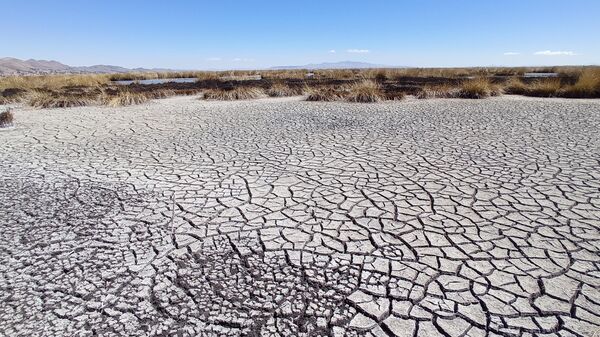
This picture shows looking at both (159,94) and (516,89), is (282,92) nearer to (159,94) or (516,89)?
(159,94)

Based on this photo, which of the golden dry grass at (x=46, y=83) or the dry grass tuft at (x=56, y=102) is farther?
the golden dry grass at (x=46, y=83)

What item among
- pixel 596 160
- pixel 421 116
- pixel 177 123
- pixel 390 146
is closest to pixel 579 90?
pixel 421 116

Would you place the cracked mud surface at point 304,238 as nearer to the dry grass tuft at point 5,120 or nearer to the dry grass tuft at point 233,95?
the dry grass tuft at point 5,120

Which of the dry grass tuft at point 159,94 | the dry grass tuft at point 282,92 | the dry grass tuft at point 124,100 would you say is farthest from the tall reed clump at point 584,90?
the dry grass tuft at point 159,94

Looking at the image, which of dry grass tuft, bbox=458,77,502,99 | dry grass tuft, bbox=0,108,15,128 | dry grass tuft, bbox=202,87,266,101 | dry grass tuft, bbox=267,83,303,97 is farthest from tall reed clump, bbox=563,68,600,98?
dry grass tuft, bbox=0,108,15,128

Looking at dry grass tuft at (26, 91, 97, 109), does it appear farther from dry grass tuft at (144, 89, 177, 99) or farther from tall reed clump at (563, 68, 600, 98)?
tall reed clump at (563, 68, 600, 98)

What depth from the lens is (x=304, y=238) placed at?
9.77 ft

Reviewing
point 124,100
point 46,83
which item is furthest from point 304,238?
point 46,83

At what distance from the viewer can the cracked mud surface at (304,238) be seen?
2086mm

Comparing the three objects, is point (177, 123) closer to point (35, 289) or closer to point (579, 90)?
point (35, 289)

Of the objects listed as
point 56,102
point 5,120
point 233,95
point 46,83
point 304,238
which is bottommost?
point 304,238

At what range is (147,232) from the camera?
3137mm

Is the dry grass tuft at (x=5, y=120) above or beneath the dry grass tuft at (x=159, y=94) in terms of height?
beneath

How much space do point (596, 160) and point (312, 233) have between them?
4.61 metres
